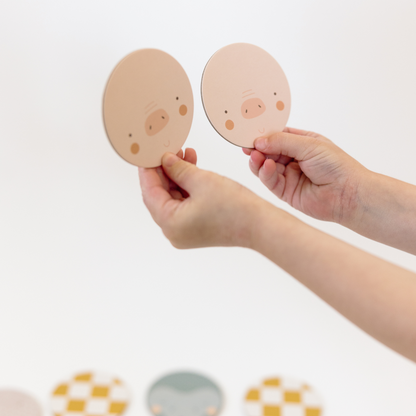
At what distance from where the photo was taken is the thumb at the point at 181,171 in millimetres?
956

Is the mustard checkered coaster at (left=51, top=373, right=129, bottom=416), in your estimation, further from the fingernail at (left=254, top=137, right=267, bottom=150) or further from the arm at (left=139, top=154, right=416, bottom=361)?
the fingernail at (left=254, top=137, right=267, bottom=150)

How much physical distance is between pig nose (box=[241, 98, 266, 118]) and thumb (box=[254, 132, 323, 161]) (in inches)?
2.9

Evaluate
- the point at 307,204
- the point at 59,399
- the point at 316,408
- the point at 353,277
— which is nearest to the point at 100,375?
the point at 59,399

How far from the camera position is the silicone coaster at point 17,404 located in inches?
58.4

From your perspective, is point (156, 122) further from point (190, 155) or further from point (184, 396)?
point (184, 396)

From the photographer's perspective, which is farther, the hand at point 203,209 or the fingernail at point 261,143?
the fingernail at point 261,143

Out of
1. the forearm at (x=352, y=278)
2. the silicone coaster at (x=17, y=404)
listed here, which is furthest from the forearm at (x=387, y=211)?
the silicone coaster at (x=17, y=404)

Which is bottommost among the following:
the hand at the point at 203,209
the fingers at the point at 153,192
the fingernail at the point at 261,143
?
the hand at the point at 203,209

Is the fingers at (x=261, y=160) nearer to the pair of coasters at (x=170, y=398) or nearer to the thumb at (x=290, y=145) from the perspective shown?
the thumb at (x=290, y=145)

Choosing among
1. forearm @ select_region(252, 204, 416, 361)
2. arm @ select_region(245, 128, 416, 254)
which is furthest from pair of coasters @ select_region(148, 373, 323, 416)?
forearm @ select_region(252, 204, 416, 361)

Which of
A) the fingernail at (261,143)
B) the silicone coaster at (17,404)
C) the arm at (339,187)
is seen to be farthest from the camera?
the silicone coaster at (17,404)

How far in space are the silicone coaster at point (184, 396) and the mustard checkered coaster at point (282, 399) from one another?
116 mm

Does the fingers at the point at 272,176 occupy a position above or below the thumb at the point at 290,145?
below

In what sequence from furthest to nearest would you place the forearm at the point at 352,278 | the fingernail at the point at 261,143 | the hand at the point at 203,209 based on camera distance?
the fingernail at the point at 261,143 → the hand at the point at 203,209 → the forearm at the point at 352,278
